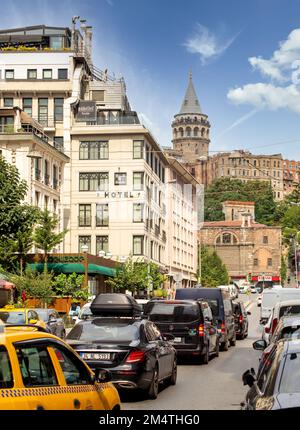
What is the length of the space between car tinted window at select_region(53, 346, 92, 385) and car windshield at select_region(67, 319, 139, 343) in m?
6.88

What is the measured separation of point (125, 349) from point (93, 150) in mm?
60625

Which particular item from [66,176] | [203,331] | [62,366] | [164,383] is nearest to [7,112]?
[66,176]

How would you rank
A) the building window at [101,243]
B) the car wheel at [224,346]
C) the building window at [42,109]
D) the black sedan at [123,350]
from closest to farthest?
the black sedan at [123,350], the car wheel at [224,346], the building window at [101,243], the building window at [42,109]

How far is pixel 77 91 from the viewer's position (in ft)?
247

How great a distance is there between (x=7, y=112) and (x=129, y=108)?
25603 millimetres

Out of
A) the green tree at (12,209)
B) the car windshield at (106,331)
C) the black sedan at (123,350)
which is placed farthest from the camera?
the green tree at (12,209)

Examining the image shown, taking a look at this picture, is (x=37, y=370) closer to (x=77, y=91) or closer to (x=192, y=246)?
(x=77, y=91)

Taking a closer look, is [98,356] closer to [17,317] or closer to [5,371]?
[5,371]

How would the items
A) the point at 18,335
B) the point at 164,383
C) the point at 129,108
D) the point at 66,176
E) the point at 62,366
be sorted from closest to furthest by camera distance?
the point at 18,335 < the point at 62,366 < the point at 164,383 < the point at 66,176 < the point at 129,108

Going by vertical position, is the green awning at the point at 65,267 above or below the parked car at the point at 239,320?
above

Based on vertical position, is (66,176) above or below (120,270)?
above

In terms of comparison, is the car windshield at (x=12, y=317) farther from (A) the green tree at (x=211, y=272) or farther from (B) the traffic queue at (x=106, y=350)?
(A) the green tree at (x=211, y=272)

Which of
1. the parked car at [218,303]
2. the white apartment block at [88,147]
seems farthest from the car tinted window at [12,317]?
the white apartment block at [88,147]

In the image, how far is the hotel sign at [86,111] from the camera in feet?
246
